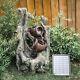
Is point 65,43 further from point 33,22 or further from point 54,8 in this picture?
point 54,8

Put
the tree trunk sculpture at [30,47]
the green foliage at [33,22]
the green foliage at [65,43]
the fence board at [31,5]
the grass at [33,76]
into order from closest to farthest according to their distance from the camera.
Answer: the grass at [33,76]
the tree trunk sculpture at [30,47]
the green foliage at [33,22]
the green foliage at [65,43]
the fence board at [31,5]

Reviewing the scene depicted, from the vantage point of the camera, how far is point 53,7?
307 inches

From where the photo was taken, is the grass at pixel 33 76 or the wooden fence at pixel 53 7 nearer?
the grass at pixel 33 76

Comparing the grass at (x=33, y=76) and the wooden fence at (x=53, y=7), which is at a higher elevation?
the wooden fence at (x=53, y=7)

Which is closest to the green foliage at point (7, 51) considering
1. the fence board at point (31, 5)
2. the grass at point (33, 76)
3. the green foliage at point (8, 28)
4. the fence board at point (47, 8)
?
the green foliage at point (8, 28)

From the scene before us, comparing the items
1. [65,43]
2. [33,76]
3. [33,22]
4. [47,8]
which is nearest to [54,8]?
[47,8]

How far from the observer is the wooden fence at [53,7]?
25.5 feet

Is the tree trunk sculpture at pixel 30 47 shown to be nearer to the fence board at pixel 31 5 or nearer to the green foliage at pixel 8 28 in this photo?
the green foliage at pixel 8 28

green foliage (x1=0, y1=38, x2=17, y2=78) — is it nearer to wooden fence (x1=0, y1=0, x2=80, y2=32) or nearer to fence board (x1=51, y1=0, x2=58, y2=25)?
wooden fence (x1=0, y1=0, x2=80, y2=32)

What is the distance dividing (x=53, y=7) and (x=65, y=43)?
3.99 feet

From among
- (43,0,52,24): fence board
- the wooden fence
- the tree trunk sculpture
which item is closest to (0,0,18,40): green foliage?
the tree trunk sculpture

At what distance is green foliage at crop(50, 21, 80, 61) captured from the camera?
267 inches

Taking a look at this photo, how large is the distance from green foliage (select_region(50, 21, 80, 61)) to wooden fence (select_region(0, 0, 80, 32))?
0.81 m

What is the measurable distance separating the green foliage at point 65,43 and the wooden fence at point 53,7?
2.64ft
